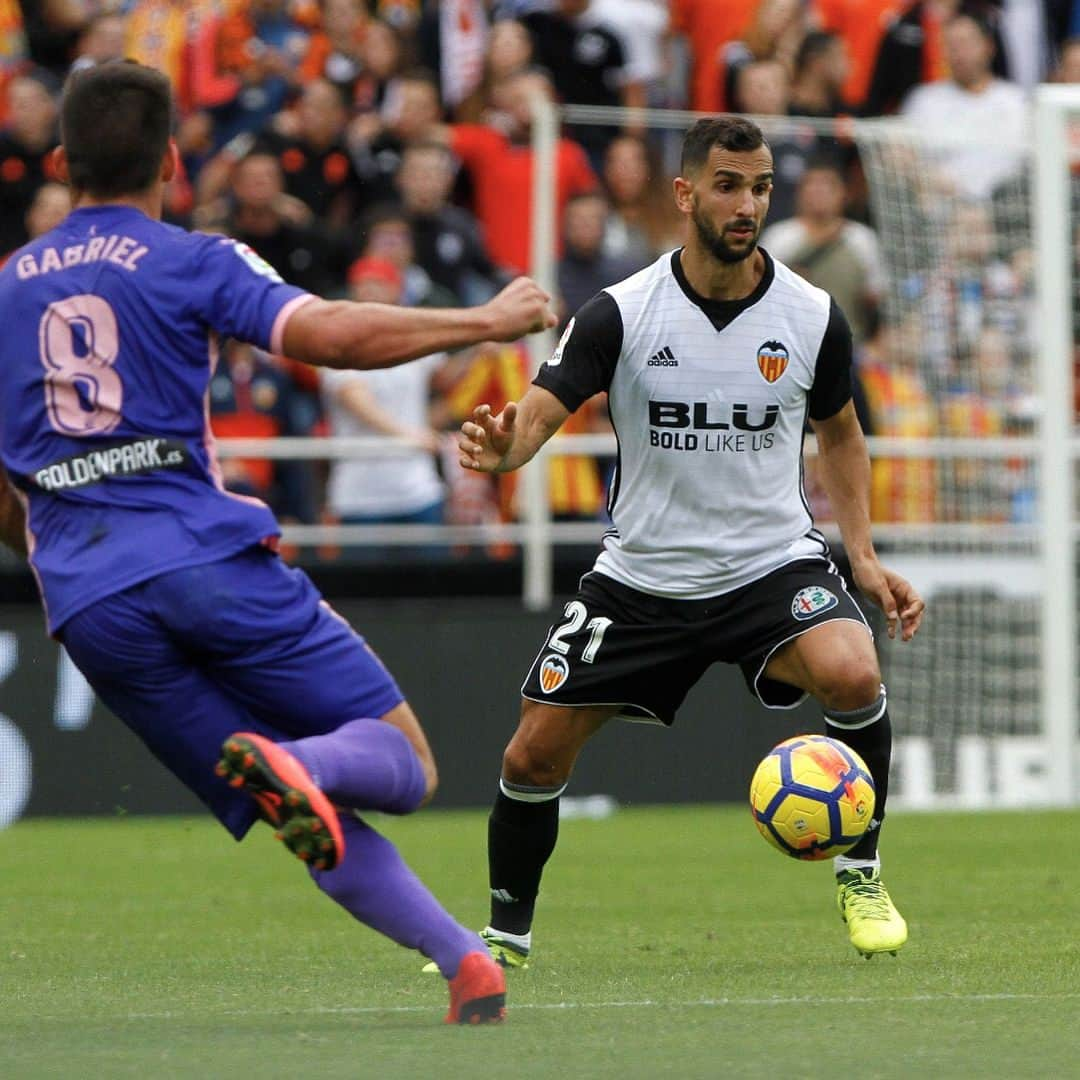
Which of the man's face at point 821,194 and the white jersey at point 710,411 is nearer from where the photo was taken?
the white jersey at point 710,411

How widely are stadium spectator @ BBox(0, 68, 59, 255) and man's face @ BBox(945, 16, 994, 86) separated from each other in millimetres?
5967

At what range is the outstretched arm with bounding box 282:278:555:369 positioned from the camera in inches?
198

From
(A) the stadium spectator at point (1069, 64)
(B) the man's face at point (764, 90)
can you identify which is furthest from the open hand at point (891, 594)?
(A) the stadium spectator at point (1069, 64)

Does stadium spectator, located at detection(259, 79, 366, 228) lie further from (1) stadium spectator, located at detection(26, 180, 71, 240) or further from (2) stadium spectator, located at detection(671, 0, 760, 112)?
(2) stadium spectator, located at detection(671, 0, 760, 112)

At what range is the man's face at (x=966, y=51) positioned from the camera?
15.8 meters

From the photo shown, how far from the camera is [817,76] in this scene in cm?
1581

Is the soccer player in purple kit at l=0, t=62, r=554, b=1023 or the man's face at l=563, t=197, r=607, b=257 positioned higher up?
the soccer player in purple kit at l=0, t=62, r=554, b=1023

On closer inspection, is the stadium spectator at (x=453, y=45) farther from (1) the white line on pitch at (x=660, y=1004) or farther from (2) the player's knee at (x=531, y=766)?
(1) the white line on pitch at (x=660, y=1004)

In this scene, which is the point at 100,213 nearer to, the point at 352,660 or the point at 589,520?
the point at 352,660

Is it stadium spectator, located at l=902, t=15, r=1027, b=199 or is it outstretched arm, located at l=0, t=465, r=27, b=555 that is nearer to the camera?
outstretched arm, located at l=0, t=465, r=27, b=555

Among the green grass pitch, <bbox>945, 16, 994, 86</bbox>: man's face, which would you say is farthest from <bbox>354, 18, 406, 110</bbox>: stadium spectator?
the green grass pitch

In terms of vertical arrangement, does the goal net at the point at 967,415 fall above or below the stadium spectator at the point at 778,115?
below

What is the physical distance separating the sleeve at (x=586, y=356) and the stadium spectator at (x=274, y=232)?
655cm

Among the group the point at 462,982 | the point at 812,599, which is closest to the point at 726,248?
the point at 812,599
